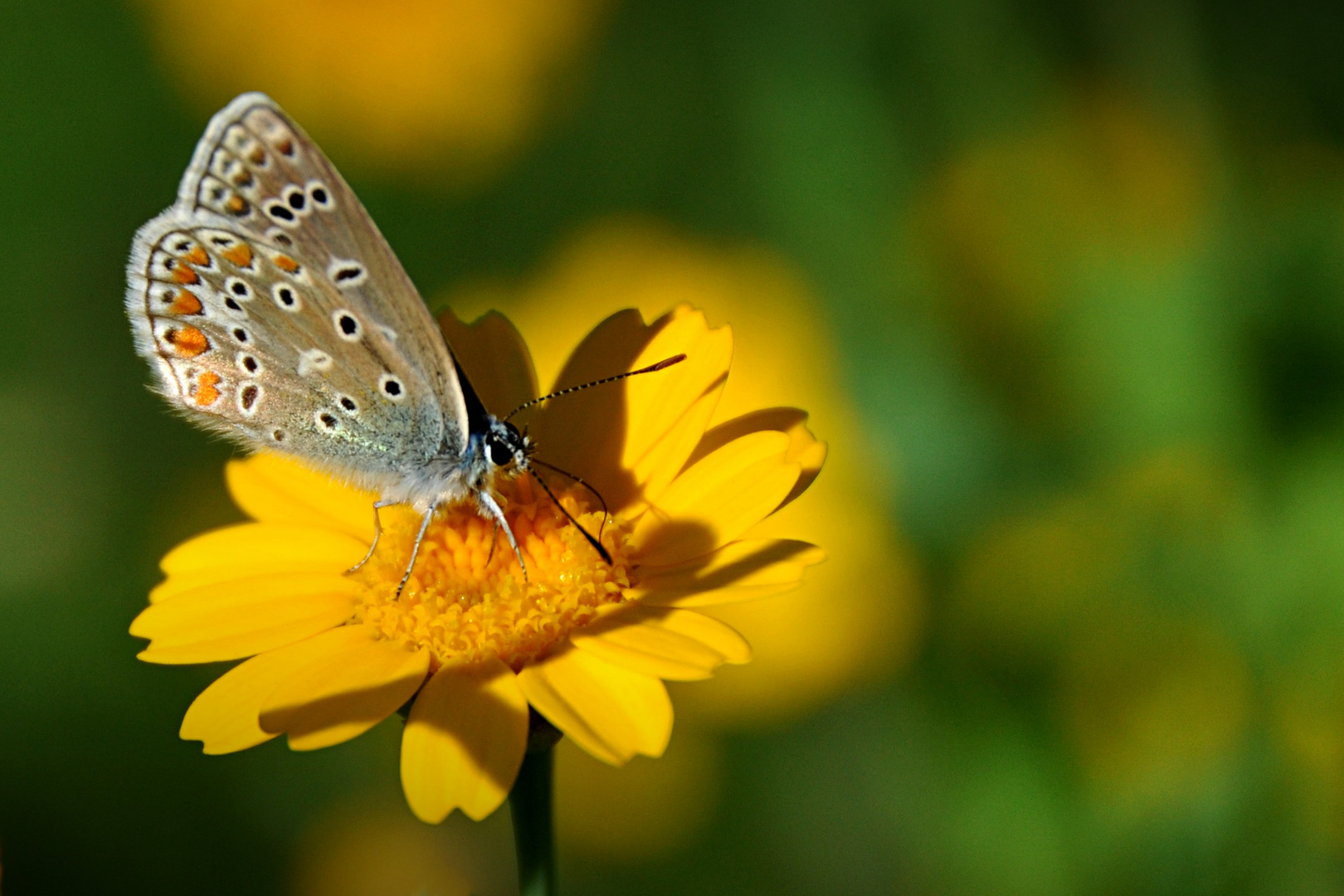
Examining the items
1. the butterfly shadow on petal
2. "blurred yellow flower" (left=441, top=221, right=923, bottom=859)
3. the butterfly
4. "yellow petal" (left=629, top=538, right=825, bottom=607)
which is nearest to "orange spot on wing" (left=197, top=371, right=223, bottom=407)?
the butterfly

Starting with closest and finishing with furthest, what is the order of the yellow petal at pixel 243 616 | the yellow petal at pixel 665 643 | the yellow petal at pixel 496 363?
the yellow petal at pixel 665 643
the yellow petal at pixel 243 616
the yellow petal at pixel 496 363

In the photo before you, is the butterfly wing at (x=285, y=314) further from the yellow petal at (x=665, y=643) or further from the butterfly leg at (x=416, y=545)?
the yellow petal at (x=665, y=643)

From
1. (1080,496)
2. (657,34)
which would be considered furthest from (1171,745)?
(657,34)

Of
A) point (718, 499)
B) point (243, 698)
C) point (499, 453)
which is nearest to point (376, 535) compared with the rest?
point (499, 453)

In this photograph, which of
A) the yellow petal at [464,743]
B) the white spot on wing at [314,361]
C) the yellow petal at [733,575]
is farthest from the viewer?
the white spot on wing at [314,361]

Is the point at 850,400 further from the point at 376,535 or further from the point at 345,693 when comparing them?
the point at 345,693

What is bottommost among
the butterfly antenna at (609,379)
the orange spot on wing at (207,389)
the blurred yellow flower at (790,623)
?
the blurred yellow flower at (790,623)

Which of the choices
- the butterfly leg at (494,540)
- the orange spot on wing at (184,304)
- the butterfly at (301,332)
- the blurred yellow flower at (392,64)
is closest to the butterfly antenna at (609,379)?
the butterfly at (301,332)
